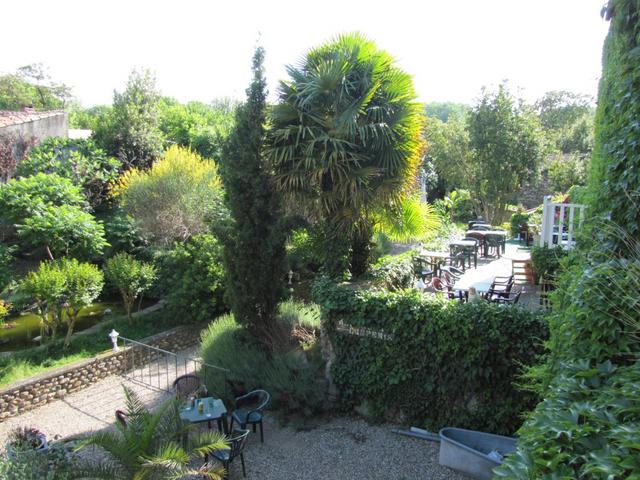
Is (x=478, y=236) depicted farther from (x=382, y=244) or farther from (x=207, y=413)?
(x=207, y=413)

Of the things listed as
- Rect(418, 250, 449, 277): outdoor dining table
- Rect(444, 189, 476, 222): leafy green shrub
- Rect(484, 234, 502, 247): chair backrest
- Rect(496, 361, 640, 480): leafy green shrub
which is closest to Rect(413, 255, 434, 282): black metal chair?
Rect(418, 250, 449, 277): outdoor dining table

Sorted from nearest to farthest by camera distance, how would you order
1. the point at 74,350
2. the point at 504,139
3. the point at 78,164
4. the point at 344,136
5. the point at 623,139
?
the point at 623,139
the point at 344,136
the point at 74,350
the point at 78,164
the point at 504,139

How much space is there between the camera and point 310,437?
7266mm

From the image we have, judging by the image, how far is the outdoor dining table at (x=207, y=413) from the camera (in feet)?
22.3

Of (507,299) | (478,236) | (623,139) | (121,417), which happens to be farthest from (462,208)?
(623,139)

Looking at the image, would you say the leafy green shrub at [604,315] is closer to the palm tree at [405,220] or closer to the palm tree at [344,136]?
the palm tree at [344,136]

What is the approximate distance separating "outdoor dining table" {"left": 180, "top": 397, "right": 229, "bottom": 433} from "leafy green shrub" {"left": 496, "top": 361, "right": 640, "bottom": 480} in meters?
5.43

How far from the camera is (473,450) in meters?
5.72

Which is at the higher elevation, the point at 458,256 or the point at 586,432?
the point at 586,432

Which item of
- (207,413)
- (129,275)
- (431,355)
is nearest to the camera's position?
(431,355)

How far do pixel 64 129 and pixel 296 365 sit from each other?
1868 cm

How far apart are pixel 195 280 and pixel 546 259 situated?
8926mm

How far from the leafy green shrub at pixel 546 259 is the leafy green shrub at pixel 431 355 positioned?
3.61m

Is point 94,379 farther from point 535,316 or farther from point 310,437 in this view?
point 535,316
